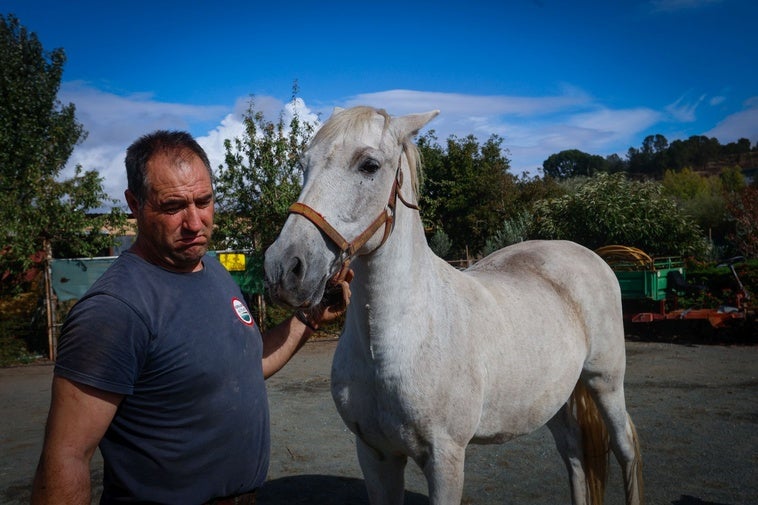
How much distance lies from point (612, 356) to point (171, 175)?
296 centimetres

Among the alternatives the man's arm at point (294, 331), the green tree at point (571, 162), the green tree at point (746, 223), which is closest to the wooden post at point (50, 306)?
the man's arm at point (294, 331)

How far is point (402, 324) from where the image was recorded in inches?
82.4

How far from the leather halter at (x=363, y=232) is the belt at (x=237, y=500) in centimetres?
77

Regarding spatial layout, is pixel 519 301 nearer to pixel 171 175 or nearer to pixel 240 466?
pixel 240 466

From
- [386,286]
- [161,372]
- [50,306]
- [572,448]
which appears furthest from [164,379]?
[50,306]

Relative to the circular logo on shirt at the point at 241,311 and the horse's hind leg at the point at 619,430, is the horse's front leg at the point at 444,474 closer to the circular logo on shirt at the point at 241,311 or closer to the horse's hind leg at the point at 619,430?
the circular logo on shirt at the point at 241,311

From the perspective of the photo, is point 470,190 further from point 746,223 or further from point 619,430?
point 619,430

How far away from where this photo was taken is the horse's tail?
10.9 ft

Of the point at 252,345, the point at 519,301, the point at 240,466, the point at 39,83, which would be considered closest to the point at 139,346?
the point at 252,345

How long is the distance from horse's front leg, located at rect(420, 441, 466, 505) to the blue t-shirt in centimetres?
80

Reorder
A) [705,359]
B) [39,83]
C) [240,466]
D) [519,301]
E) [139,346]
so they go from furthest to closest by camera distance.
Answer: [39,83], [705,359], [519,301], [240,466], [139,346]

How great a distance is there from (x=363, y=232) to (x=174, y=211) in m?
0.70

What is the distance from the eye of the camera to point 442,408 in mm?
2062

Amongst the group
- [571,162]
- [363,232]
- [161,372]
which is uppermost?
[571,162]
